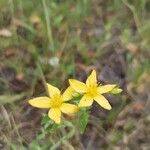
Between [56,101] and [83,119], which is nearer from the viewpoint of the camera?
[83,119]

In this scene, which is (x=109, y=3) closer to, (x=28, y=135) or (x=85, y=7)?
(x=85, y=7)

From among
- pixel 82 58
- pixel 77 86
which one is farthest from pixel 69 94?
pixel 82 58

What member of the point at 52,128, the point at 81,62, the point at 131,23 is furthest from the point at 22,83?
the point at 52,128

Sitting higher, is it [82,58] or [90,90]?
[90,90]

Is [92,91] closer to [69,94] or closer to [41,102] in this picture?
[69,94]

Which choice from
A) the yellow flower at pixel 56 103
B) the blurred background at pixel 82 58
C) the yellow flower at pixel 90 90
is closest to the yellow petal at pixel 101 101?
the yellow flower at pixel 90 90

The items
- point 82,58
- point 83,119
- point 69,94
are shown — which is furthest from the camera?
point 82,58

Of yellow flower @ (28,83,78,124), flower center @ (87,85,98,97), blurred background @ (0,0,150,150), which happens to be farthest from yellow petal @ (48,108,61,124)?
blurred background @ (0,0,150,150)
